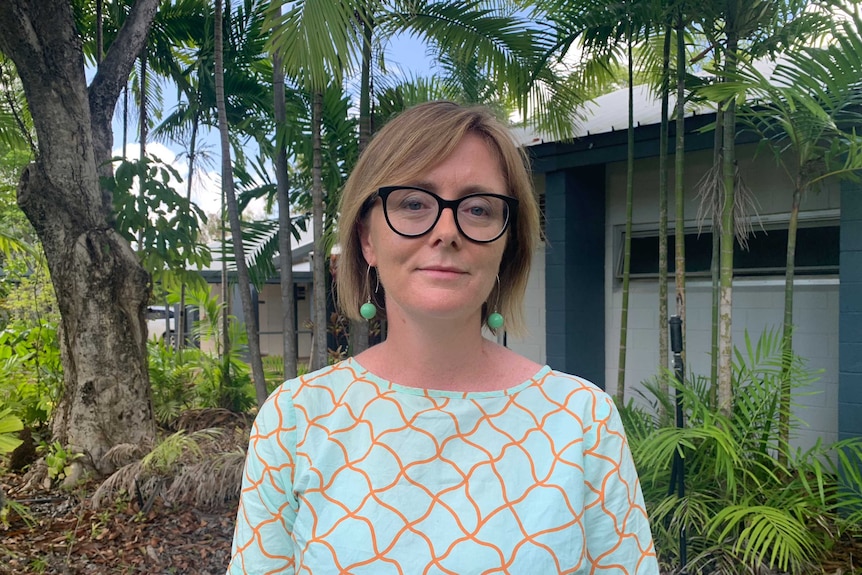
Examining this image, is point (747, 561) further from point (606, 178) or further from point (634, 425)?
point (606, 178)

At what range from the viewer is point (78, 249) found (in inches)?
173

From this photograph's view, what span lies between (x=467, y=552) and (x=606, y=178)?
19.5ft

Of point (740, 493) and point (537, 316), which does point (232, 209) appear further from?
point (740, 493)

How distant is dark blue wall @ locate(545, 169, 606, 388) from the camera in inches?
242

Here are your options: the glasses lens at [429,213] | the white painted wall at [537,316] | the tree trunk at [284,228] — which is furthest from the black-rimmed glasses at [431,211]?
the white painted wall at [537,316]

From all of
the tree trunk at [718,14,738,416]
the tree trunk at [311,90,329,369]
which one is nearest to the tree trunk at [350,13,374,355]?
the tree trunk at [311,90,329,369]

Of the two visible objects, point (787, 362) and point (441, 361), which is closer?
point (441, 361)

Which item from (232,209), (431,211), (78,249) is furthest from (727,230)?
(78,249)

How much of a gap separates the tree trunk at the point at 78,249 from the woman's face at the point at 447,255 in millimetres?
4098

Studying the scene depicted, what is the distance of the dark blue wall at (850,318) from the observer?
4.06 m

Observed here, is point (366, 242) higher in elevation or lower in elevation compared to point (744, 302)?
higher

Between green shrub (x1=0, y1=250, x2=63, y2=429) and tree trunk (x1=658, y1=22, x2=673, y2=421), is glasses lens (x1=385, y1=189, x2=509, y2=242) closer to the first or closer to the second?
tree trunk (x1=658, y1=22, x2=673, y2=421)

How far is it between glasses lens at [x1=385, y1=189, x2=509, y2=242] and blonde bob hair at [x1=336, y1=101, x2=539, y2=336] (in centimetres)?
3

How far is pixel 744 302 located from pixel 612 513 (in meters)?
5.06
